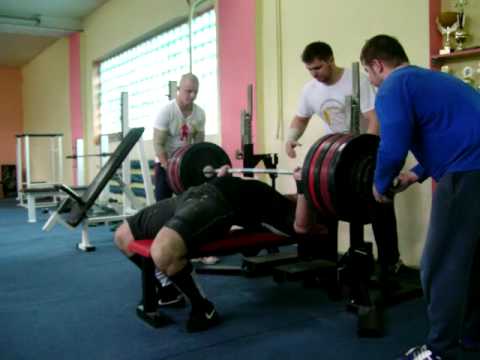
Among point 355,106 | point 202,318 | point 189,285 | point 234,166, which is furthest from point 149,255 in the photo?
point 234,166

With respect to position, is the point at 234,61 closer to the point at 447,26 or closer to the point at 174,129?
the point at 174,129

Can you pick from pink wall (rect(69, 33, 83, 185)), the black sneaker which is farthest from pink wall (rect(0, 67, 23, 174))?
the black sneaker

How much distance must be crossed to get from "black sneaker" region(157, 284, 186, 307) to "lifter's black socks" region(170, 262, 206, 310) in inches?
13.2

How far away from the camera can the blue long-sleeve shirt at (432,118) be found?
4.89ft

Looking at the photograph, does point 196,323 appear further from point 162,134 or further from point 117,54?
point 117,54

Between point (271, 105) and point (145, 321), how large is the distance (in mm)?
2321

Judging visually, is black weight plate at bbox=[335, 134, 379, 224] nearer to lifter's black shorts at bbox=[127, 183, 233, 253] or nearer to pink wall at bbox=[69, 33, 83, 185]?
lifter's black shorts at bbox=[127, 183, 233, 253]

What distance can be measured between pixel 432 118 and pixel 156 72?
4.82 meters

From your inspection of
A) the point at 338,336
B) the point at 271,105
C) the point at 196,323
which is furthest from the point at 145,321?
the point at 271,105

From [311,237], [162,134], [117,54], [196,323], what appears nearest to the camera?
[196,323]

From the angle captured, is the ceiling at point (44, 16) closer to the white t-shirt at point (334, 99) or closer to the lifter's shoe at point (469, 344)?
the white t-shirt at point (334, 99)

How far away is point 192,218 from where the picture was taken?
2.09 m

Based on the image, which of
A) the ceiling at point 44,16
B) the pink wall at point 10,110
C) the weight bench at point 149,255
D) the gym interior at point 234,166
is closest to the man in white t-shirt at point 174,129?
the gym interior at point 234,166

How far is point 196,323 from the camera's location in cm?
210
